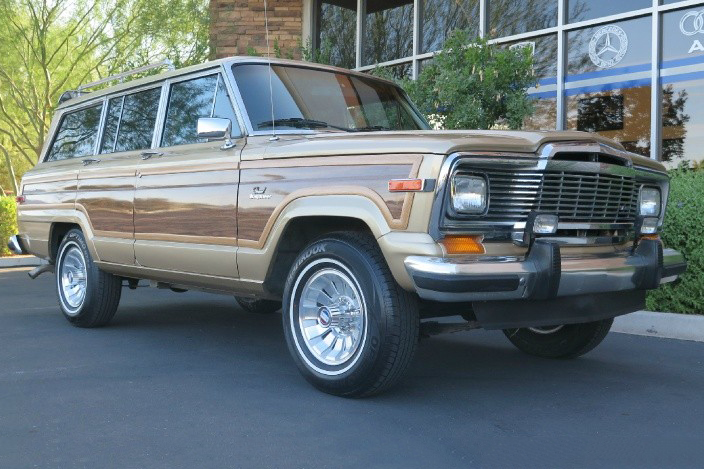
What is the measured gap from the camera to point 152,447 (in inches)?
140

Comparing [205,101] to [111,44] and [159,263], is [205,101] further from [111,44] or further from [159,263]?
[111,44]

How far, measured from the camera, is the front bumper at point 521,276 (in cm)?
376

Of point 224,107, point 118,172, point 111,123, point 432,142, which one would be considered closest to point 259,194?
point 224,107

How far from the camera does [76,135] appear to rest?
24.3ft

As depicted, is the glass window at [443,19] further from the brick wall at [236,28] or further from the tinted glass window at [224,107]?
the tinted glass window at [224,107]

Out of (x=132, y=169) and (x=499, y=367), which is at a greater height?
(x=132, y=169)

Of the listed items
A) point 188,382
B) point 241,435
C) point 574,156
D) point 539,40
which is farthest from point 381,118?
point 539,40

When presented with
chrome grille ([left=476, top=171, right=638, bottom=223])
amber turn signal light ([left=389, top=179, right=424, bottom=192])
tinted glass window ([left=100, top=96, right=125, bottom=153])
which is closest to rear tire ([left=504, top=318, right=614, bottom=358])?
chrome grille ([left=476, top=171, right=638, bottom=223])

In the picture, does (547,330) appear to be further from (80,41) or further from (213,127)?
(80,41)

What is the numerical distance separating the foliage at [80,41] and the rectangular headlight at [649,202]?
1469 cm

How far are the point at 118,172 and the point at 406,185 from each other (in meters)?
3.13

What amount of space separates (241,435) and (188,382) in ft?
3.80

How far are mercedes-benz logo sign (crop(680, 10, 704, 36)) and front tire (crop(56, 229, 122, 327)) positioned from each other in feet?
25.5

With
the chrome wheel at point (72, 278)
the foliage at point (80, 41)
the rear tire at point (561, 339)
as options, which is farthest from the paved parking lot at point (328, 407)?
the foliage at point (80, 41)
